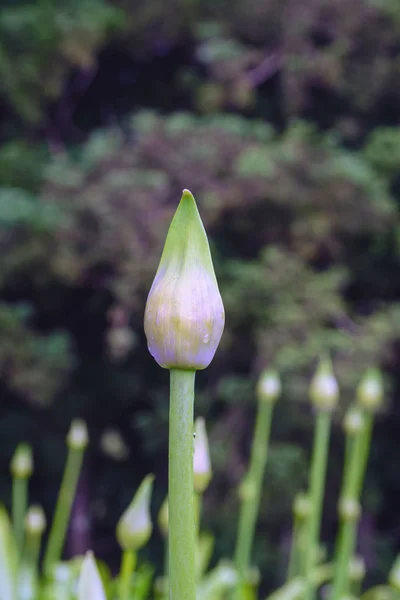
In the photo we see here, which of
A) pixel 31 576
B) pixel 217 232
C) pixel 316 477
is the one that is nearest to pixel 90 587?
pixel 316 477

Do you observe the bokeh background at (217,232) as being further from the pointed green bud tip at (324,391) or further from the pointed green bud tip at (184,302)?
the pointed green bud tip at (184,302)

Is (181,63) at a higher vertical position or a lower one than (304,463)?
higher

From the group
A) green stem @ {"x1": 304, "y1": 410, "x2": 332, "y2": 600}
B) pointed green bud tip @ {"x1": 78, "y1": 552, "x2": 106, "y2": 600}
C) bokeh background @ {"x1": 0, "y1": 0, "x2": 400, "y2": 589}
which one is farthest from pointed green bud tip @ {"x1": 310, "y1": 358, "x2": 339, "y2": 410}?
bokeh background @ {"x1": 0, "y1": 0, "x2": 400, "y2": 589}

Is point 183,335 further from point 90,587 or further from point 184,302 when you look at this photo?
point 90,587

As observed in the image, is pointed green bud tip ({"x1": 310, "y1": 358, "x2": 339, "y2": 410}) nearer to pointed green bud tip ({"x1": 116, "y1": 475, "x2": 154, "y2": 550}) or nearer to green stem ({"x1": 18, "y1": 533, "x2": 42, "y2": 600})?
pointed green bud tip ({"x1": 116, "y1": 475, "x2": 154, "y2": 550})

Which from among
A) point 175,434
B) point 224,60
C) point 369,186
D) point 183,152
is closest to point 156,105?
point 224,60

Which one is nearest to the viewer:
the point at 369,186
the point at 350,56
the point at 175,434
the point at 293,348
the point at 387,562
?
the point at 175,434

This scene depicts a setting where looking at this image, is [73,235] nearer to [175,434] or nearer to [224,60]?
[224,60]
